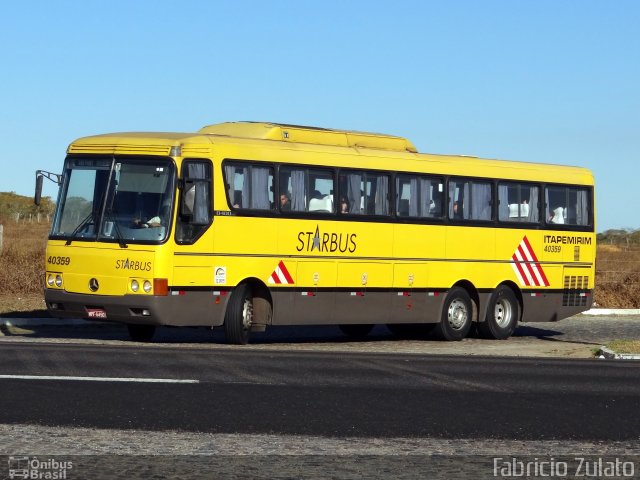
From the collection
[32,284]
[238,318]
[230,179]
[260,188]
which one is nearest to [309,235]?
[260,188]

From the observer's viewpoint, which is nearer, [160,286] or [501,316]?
[160,286]

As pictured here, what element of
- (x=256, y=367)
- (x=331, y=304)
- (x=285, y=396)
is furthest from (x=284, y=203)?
(x=285, y=396)

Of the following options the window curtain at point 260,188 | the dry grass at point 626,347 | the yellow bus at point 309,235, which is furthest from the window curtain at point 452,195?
the window curtain at point 260,188

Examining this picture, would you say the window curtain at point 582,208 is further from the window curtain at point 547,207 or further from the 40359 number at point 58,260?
the 40359 number at point 58,260

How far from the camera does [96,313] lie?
73.5 feet

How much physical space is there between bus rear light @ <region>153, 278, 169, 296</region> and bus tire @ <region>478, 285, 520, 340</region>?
7987 mm

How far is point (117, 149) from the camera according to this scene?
74.9ft

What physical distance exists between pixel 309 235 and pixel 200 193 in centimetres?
253

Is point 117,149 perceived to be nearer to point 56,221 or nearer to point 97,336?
point 56,221

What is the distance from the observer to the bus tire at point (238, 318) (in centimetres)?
2312

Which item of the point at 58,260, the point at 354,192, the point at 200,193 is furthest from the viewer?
the point at 354,192

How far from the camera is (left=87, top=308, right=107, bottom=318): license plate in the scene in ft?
73.3

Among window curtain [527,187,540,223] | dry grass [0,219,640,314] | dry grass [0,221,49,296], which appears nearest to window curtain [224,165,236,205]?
dry grass [0,219,640,314]

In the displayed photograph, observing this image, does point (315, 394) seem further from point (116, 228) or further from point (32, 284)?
point (32, 284)
